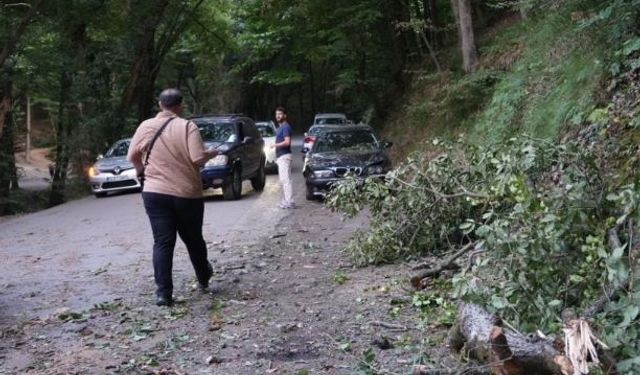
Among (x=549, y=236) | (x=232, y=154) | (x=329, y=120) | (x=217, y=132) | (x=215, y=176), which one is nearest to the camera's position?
(x=549, y=236)

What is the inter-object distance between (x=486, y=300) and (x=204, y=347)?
2.25 meters

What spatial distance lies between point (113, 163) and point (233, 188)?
4.56 m

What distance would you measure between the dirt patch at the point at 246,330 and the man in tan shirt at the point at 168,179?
52 cm

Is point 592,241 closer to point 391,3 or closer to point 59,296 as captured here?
point 59,296

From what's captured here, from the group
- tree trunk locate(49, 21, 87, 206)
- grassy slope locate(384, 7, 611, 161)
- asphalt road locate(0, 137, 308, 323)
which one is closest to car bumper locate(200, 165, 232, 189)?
asphalt road locate(0, 137, 308, 323)

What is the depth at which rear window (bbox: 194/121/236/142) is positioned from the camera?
17.3 meters

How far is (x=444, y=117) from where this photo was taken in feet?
60.2

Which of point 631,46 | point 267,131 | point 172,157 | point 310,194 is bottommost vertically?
point 310,194

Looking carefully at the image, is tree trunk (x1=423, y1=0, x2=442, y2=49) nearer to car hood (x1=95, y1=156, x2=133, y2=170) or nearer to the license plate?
car hood (x1=95, y1=156, x2=133, y2=170)

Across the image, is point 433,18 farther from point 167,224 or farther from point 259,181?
point 167,224

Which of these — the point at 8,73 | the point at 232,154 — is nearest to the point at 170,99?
the point at 232,154

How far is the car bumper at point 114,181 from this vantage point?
18.8 m

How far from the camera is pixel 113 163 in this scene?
19219 mm

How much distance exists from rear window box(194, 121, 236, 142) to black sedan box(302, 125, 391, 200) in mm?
2370
